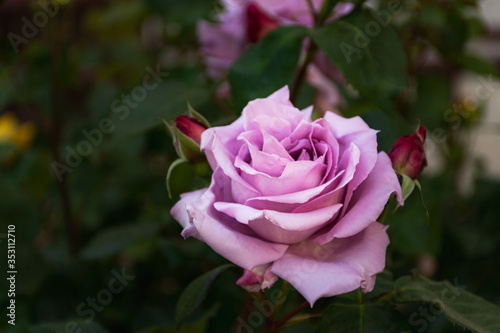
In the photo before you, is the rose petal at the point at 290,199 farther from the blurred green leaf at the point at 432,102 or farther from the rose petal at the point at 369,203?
the blurred green leaf at the point at 432,102

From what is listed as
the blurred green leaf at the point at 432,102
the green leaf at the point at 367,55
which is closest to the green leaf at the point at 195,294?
the green leaf at the point at 367,55

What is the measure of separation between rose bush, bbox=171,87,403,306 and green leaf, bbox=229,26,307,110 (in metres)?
0.10

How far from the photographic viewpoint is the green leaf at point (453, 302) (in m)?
0.32

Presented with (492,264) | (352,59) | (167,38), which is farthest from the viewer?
(167,38)

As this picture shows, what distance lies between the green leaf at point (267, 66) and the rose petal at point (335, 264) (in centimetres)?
15

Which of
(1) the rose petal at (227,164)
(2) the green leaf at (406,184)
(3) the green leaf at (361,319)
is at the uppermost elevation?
(1) the rose petal at (227,164)

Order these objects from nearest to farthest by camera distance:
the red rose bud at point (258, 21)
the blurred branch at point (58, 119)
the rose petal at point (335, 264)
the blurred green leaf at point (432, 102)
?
the rose petal at point (335, 264) → the red rose bud at point (258, 21) → the blurred branch at point (58, 119) → the blurred green leaf at point (432, 102)

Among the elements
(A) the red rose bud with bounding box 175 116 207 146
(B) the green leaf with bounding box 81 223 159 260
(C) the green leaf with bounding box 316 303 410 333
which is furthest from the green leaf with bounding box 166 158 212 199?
(B) the green leaf with bounding box 81 223 159 260

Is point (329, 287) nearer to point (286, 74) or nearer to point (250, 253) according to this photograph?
point (250, 253)

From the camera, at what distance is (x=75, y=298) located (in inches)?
26.9

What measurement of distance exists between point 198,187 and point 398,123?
187 millimetres

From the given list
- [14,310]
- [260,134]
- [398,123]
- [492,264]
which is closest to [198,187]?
[260,134]

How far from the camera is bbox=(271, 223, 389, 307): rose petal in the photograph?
28 cm

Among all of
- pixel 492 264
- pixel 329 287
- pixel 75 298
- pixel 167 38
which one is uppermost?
pixel 329 287
